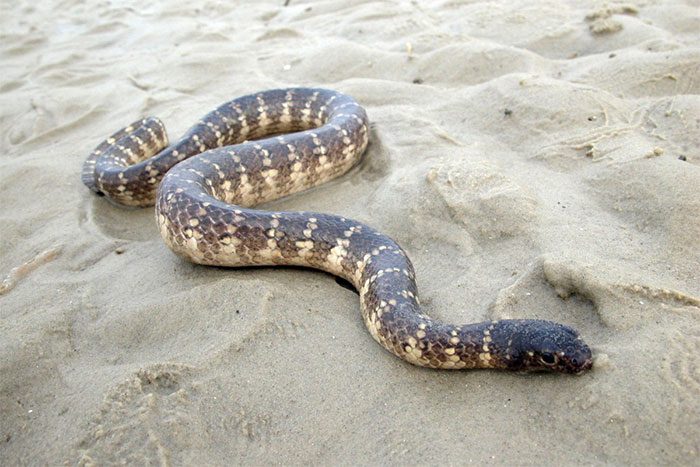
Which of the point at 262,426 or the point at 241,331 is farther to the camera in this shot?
the point at 241,331

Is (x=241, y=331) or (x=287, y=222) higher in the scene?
(x=287, y=222)

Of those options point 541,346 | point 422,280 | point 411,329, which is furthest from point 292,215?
point 541,346

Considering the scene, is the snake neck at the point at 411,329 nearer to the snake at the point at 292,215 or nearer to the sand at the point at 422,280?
the snake at the point at 292,215

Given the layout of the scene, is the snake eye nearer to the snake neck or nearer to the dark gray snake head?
the dark gray snake head

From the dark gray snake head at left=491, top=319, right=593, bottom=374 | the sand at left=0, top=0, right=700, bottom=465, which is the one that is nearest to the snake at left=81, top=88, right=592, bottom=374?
the dark gray snake head at left=491, top=319, right=593, bottom=374

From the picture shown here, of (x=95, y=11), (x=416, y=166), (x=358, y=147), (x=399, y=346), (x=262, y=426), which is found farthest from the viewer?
(x=95, y=11)

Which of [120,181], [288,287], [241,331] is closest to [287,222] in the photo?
[288,287]

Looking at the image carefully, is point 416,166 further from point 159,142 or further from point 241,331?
point 159,142
